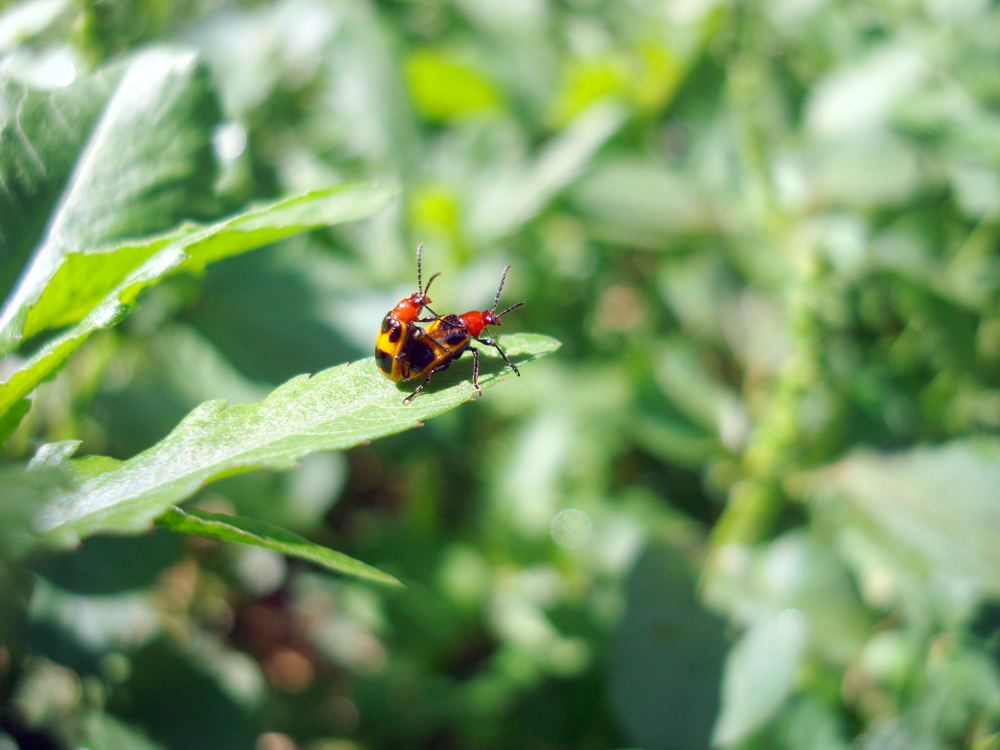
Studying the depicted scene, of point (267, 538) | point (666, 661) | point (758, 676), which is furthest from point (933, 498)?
point (267, 538)

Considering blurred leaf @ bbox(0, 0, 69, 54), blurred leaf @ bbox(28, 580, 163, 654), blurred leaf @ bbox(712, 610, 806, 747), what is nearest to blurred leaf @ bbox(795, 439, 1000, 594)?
blurred leaf @ bbox(712, 610, 806, 747)

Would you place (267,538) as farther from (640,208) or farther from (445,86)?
(445,86)

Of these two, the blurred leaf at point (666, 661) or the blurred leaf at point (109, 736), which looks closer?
the blurred leaf at point (666, 661)

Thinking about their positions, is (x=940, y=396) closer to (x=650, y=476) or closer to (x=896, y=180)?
(x=896, y=180)

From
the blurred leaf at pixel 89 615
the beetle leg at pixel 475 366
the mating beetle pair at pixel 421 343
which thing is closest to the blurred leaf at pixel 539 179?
the mating beetle pair at pixel 421 343

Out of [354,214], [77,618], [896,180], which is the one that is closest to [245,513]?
[77,618]

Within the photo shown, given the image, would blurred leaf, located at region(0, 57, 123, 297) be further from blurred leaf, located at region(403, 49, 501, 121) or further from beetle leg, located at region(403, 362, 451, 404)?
blurred leaf, located at region(403, 49, 501, 121)

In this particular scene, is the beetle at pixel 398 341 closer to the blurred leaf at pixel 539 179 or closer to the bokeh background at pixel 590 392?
the bokeh background at pixel 590 392
